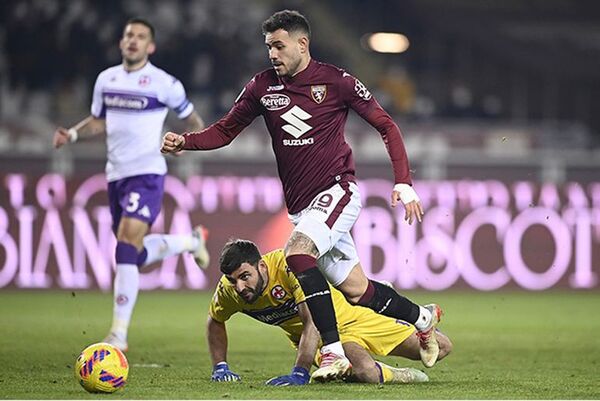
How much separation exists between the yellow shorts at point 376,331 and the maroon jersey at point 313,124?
806mm

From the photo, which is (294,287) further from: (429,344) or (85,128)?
(85,128)

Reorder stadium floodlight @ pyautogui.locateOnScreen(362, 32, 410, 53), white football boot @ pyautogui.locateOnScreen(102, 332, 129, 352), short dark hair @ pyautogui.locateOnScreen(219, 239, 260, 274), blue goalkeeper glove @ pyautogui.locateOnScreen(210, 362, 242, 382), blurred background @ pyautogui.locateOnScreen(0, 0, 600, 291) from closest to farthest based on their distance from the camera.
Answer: short dark hair @ pyautogui.locateOnScreen(219, 239, 260, 274) < blue goalkeeper glove @ pyautogui.locateOnScreen(210, 362, 242, 382) < white football boot @ pyautogui.locateOnScreen(102, 332, 129, 352) < blurred background @ pyautogui.locateOnScreen(0, 0, 600, 291) < stadium floodlight @ pyautogui.locateOnScreen(362, 32, 410, 53)

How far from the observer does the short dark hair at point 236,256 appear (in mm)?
7035

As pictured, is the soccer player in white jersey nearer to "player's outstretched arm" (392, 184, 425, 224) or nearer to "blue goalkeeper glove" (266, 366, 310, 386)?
"blue goalkeeper glove" (266, 366, 310, 386)

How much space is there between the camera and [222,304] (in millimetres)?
7426

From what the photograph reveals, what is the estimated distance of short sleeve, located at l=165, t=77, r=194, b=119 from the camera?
9.94 metres

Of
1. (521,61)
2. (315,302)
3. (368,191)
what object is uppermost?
(521,61)

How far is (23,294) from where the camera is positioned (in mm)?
15148

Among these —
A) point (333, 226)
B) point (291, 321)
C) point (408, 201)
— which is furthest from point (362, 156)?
point (408, 201)

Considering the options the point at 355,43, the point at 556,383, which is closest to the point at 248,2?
the point at 355,43

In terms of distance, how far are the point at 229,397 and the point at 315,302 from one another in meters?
0.78

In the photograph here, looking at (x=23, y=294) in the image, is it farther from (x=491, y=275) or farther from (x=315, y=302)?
(x=315, y=302)

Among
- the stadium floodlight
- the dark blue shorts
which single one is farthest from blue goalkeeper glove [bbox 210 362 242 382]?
the stadium floodlight

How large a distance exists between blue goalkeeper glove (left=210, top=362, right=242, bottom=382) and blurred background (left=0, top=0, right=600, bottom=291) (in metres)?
8.22
